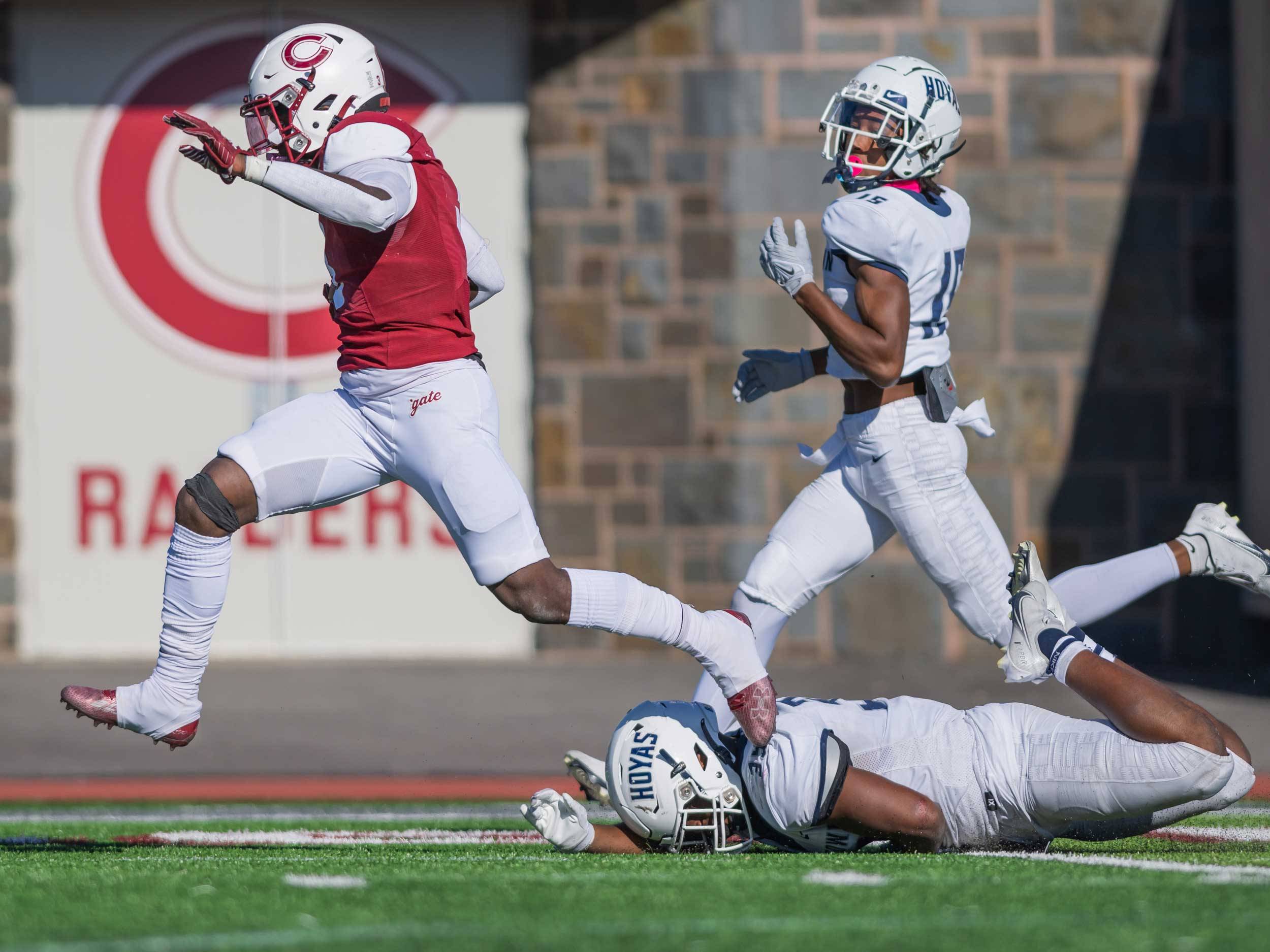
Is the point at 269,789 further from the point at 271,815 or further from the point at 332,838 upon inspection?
the point at 332,838

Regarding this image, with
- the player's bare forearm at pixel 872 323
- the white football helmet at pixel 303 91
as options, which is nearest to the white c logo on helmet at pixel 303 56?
the white football helmet at pixel 303 91

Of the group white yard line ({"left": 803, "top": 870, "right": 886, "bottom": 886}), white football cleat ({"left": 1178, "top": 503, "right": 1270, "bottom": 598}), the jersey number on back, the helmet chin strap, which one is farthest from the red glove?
white football cleat ({"left": 1178, "top": 503, "right": 1270, "bottom": 598})

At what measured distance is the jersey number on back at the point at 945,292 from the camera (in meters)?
4.98

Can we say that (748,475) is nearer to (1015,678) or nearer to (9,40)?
(9,40)

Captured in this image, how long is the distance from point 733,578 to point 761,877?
5.95m

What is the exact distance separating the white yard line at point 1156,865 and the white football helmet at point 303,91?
2430 millimetres

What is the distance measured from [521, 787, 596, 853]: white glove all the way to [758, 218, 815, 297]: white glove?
152 centimetres

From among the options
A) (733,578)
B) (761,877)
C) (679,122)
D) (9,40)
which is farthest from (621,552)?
(761,877)

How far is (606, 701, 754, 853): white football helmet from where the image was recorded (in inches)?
161

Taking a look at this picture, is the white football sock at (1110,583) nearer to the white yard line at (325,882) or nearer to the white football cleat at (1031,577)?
the white football cleat at (1031,577)

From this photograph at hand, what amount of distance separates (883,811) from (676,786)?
474 millimetres

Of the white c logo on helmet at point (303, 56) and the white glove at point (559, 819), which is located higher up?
the white c logo on helmet at point (303, 56)

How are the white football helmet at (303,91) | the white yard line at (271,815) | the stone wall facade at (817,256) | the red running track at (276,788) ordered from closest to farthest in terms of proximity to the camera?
the white football helmet at (303,91)
the white yard line at (271,815)
the red running track at (276,788)
the stone wall facade at (817,256)

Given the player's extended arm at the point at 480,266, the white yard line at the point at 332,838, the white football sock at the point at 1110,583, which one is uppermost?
the player's extended arm at the point at 480,266
